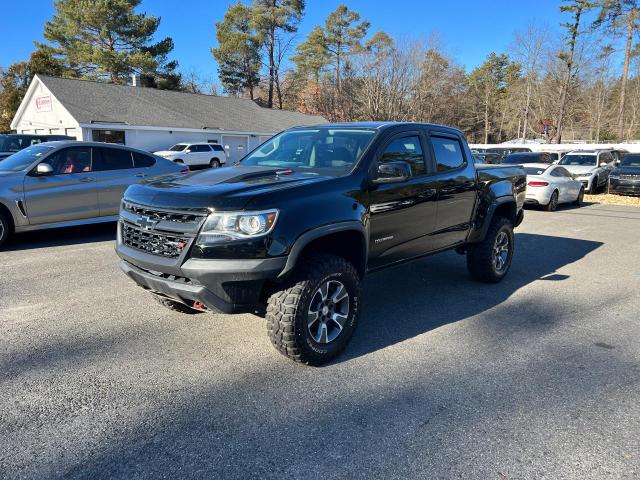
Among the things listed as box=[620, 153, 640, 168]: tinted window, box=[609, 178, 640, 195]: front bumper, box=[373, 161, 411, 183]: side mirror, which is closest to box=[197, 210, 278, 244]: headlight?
box=[373, 161, 411, 183]: side mirror

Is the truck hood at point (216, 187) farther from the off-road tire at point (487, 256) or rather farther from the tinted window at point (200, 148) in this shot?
the tinted window at point (200, 148)

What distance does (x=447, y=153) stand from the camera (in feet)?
17.3

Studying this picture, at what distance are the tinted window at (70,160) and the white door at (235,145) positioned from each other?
29.4 metres

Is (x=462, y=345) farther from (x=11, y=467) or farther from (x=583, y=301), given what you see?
(x=11, y=467)

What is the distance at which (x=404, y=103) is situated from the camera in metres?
45.7

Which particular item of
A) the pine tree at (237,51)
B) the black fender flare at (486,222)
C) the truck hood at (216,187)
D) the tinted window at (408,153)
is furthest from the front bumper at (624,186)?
the pine tree at (237,51)

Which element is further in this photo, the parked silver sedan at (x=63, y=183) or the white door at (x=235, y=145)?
the white door at (x=235, y=145)

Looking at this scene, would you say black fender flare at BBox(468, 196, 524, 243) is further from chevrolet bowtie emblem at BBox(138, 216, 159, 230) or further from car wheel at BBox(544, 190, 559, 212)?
car wheel at BBox(544, 190, 559, 212)

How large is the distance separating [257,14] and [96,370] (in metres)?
54.0

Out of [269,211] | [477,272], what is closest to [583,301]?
[477,272]

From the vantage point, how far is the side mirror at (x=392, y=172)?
3.98 meters

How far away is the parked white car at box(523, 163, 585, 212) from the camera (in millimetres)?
13695

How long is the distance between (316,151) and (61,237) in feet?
19.9

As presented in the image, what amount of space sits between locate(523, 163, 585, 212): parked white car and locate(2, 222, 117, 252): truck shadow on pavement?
11.1 m
